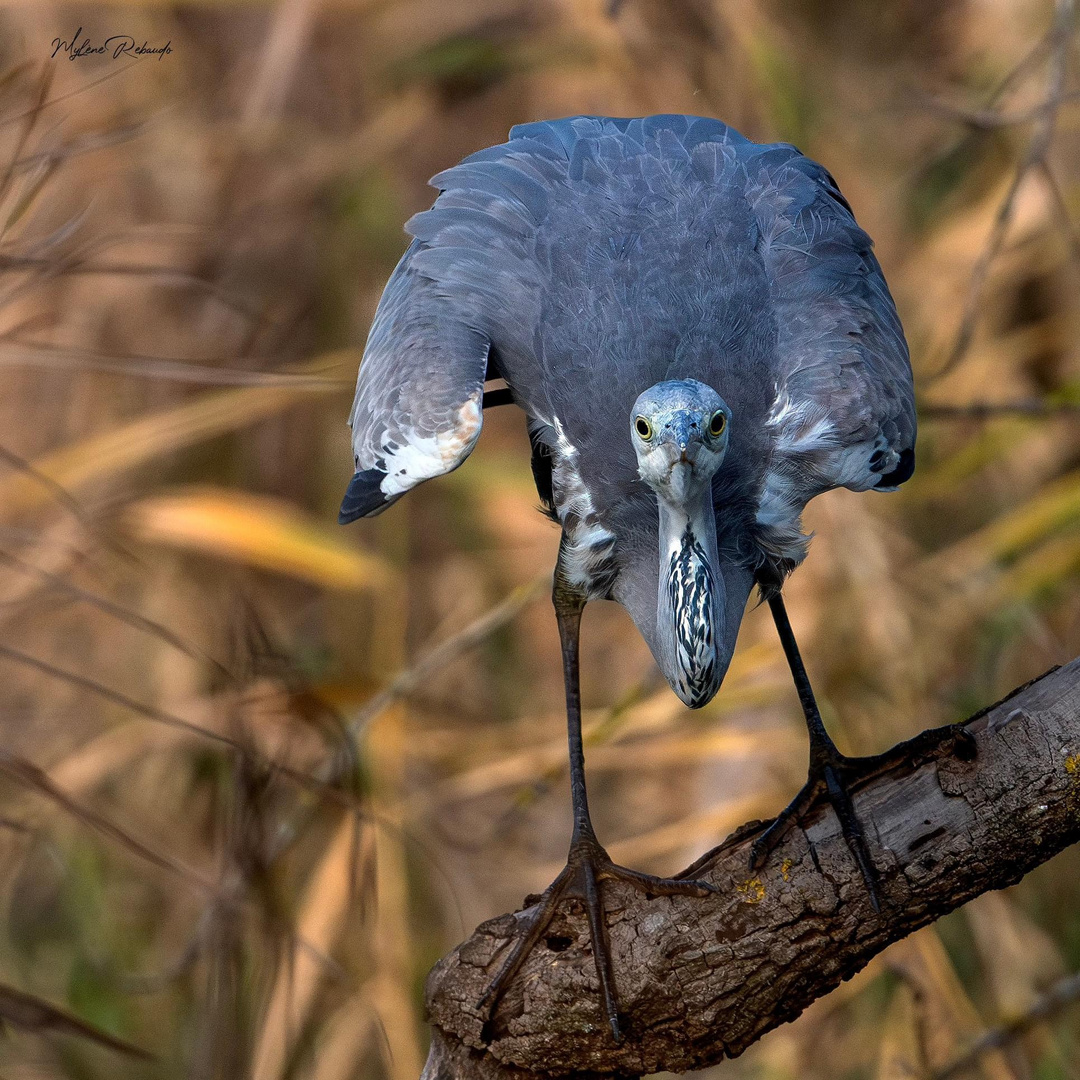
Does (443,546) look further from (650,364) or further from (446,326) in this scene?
(650,364)

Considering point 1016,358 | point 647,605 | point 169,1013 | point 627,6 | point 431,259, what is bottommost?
point 647,605

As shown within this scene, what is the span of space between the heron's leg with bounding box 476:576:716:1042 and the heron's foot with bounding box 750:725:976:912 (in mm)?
205

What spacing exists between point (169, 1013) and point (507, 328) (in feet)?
12.8

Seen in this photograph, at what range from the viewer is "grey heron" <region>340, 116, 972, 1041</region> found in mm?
3342

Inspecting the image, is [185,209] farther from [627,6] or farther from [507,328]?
[507,328]

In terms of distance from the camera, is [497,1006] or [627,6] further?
[627,6]

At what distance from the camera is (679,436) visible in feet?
9.28

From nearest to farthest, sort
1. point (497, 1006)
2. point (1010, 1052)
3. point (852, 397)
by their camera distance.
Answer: point (497, 1006)
point (852, 397)
point (1010, 1052)

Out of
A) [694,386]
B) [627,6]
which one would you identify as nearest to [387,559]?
[627,6]

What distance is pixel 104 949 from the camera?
5.72m

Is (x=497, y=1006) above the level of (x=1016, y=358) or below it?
below

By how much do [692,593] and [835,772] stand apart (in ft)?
2.12

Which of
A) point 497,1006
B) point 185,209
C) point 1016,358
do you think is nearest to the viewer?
point 497,1006

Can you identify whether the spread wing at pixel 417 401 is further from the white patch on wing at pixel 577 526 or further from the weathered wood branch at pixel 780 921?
the weathered wood branch at pixel 780 921
